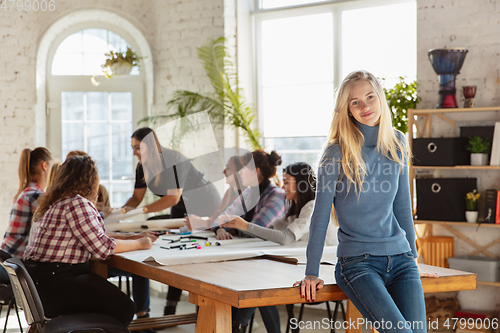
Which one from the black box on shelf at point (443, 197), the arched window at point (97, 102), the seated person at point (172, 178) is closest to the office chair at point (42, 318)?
the seated person at point (172, 178)

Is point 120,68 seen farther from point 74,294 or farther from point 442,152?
point 74,294

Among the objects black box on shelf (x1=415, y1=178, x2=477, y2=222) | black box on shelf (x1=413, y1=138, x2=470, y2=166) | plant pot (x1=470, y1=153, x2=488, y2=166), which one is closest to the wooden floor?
black box on shelf (x1=415, y1=178, x2=477, y2=222)

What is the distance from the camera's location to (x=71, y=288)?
2527 millimetres

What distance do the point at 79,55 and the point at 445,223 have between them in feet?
12.4

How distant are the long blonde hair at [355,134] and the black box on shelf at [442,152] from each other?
2.01 metres

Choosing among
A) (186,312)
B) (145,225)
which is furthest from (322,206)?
(186,312)

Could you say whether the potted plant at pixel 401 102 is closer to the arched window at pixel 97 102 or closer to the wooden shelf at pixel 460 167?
the wooden shelf at pixel 460 167

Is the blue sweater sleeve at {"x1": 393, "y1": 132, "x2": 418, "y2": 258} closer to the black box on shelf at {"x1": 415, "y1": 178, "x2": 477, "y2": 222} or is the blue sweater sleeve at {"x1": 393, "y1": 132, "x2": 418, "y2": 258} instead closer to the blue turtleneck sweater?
the blue turtleneck sweater

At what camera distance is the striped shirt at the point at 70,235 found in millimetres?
2561

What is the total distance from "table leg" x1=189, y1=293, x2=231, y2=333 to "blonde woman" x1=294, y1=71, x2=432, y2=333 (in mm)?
309

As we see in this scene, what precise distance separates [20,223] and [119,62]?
255cm

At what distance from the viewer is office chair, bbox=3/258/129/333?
2.14m

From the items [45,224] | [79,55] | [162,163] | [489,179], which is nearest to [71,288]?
[45,224]

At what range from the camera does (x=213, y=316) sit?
194cm
